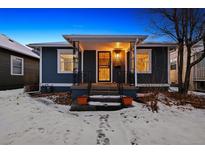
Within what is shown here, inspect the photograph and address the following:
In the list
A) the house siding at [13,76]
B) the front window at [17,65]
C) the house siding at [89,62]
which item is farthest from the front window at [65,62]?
the front window at [17,65]

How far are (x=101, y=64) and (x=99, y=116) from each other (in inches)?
198

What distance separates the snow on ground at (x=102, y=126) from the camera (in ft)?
10.4

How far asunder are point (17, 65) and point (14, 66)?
0.42 m

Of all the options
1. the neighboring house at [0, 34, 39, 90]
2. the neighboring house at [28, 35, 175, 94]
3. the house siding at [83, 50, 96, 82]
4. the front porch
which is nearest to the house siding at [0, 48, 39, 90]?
the neighboring house at [0, 34, 39, 90]

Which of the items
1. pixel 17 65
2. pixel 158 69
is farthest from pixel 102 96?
pixel 17 65

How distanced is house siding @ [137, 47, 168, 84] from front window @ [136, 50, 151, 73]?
0.76ft

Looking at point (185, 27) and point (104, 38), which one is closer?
point (104, 38)

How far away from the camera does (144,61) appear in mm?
9305

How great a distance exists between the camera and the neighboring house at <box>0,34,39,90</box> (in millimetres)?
10562

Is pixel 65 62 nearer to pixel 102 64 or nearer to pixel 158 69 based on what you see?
pixel 102 64

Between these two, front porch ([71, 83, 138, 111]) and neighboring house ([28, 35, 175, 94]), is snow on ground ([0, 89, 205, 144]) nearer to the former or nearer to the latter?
front porch ([71, 83, 138, 111])

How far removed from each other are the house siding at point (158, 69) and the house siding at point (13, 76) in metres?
8.79

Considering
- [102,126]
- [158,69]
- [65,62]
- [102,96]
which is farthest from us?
[65,62]
